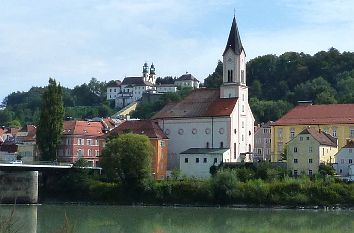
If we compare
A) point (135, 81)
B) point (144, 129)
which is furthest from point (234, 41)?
point (135, 81)

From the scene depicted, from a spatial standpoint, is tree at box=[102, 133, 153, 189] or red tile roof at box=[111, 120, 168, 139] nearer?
tree at box=[102, 133, 153, 189]

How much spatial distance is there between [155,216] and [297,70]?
3322 inches

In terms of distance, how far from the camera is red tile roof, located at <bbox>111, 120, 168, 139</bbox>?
236 ft

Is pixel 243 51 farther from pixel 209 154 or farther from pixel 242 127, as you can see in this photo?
pixel 209 154

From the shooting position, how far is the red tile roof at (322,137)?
215ft

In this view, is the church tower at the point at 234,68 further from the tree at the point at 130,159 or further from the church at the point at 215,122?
the tree at the point at 130,159

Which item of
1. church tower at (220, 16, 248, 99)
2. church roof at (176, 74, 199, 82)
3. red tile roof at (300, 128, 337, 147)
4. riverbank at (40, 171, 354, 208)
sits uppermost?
church roof at (176, 74, 199, 82)

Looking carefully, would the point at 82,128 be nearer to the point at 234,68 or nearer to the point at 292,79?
the point at 234,68

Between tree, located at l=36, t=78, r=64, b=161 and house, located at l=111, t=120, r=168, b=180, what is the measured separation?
6.01 meters

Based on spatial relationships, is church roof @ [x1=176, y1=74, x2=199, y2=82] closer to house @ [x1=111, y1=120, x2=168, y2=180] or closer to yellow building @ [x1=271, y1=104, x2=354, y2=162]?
yellow building @ [x1=271, y1=104, x2=354, y2=162]

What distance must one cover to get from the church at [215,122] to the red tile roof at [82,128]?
9.87 m

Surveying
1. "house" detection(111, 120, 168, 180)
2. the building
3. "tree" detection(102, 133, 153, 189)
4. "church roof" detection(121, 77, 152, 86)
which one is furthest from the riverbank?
"church roof" detection(121, 77, 152, 86)

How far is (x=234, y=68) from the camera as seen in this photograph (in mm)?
74625

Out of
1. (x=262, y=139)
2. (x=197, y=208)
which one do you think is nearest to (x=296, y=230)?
(x=197, y=208)
